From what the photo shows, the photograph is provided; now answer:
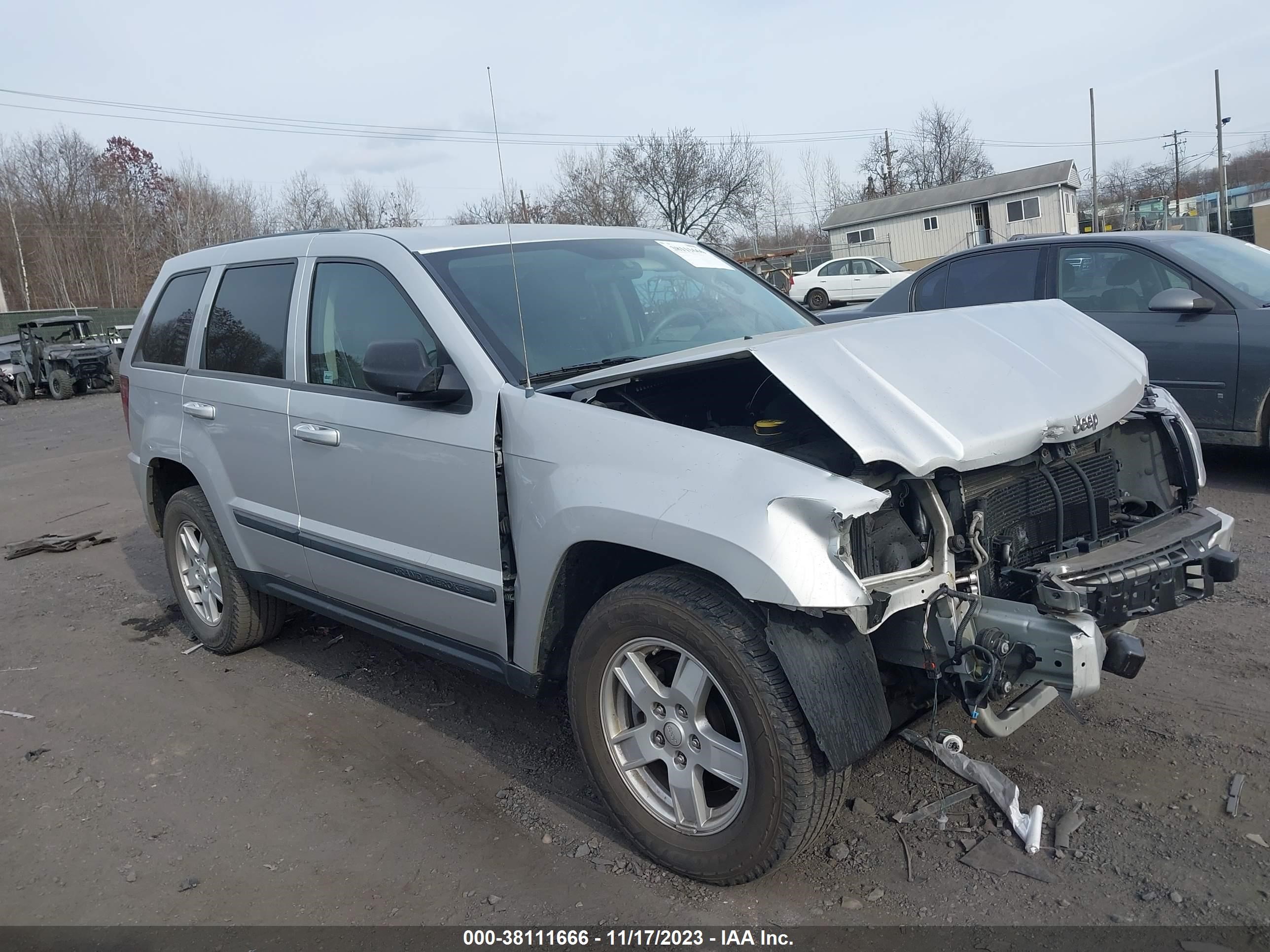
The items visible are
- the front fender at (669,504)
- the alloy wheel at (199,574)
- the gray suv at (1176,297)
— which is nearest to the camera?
the front fender at (669,504)

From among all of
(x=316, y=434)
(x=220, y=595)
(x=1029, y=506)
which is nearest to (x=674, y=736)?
(x=1029, y=506)

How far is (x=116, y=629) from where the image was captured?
573cm

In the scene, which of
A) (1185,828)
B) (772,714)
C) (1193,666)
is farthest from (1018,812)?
(1193,666)

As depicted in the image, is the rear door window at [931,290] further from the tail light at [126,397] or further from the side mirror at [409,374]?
the tail light at [126,397]

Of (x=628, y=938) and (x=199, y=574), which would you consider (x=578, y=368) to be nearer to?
(x=628, y=938)

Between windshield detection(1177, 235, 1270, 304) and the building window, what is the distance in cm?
4250

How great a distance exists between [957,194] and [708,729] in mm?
49631

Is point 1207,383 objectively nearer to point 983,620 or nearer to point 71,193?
point 983,620

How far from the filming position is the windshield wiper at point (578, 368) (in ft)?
10.9

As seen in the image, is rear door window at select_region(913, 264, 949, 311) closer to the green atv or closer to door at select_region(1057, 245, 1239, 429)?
door at select_region(1057, 245, 1239, 429)

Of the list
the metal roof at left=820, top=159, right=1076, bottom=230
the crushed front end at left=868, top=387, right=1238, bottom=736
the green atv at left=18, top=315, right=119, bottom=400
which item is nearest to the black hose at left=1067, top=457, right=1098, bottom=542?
the crushed front end at left=868, top=387, right=1238, bottom=736

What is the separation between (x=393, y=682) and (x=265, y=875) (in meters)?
1.50

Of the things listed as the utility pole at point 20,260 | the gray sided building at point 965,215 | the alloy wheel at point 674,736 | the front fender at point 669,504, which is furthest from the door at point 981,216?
the utility pole at point 20,260

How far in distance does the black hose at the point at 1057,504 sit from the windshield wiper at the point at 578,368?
1436 millimetres
